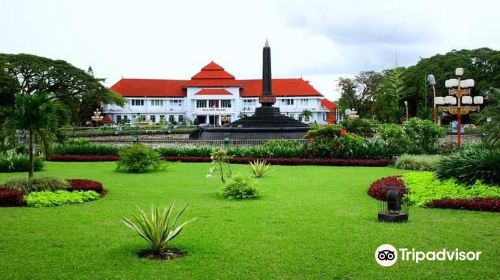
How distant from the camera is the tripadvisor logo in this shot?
20.2ft

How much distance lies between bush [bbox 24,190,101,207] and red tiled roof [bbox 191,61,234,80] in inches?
2344

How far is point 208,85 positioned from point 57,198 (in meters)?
59.4

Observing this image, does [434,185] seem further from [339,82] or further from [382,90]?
[339,82]

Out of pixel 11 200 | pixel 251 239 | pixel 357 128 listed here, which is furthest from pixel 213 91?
pixel 251 239

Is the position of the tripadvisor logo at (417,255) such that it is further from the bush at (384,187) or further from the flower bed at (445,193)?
the bush at (384,187)

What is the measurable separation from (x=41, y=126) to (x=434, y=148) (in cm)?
1500

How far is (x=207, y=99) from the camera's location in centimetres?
6819

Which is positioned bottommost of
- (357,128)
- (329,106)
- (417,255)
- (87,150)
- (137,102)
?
(417,255)

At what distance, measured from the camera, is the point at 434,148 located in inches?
819

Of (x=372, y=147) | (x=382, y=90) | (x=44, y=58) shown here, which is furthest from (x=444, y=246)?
(x=382, y=90)

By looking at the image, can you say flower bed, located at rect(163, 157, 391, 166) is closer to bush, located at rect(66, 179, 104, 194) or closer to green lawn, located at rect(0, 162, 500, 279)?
green lawn, located at rect(0, 162, 500, 279)

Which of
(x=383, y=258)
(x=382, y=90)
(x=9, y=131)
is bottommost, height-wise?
(x=383, y=258)

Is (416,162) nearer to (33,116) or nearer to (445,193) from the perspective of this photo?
(445,193)

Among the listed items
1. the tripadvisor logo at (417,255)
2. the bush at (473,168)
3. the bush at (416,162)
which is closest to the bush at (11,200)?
the tripadvisor logo at (417,255)
